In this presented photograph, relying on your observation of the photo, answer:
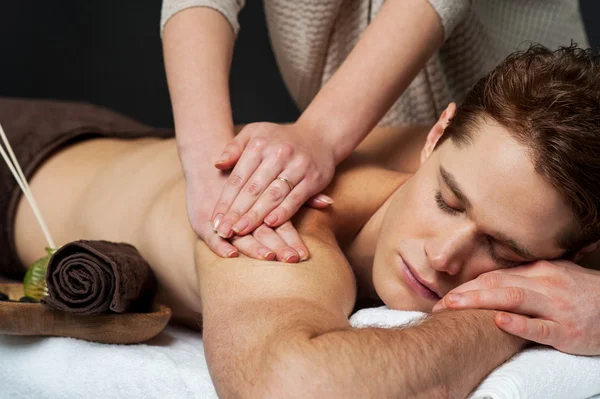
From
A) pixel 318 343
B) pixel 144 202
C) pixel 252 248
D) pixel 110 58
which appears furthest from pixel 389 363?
pixel 110 58

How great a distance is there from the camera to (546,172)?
1255 mm

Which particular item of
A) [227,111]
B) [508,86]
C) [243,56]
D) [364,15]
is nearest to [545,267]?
[508,86]

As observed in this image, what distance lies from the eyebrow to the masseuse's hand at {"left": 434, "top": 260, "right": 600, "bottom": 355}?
4 cm

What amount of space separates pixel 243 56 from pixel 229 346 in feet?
6.71

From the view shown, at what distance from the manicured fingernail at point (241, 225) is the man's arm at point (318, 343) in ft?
0.17

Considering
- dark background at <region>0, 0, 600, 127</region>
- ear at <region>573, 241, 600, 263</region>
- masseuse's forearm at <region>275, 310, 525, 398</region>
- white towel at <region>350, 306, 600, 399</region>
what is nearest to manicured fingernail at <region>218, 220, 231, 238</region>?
white towel at <region>350, 306, 600, 399</region>

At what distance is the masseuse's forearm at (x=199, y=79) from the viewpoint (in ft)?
5.09

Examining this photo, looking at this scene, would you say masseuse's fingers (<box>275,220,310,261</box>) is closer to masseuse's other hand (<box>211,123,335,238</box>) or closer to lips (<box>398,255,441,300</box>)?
masseuse's other hand (<box>211,123,335,238</box>)

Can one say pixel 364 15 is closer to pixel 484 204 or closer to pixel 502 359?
pixel 484 204

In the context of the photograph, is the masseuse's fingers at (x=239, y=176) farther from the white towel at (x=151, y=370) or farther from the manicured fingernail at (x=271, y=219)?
the white towel at (x=151, y=370)

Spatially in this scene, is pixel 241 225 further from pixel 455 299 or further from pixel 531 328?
pixel 531 328

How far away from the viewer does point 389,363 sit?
1040 mm

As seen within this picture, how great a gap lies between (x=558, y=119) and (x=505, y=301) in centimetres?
28

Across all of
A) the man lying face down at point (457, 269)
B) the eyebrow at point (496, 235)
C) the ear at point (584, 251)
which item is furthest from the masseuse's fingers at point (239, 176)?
the ear at point (584, 251)
